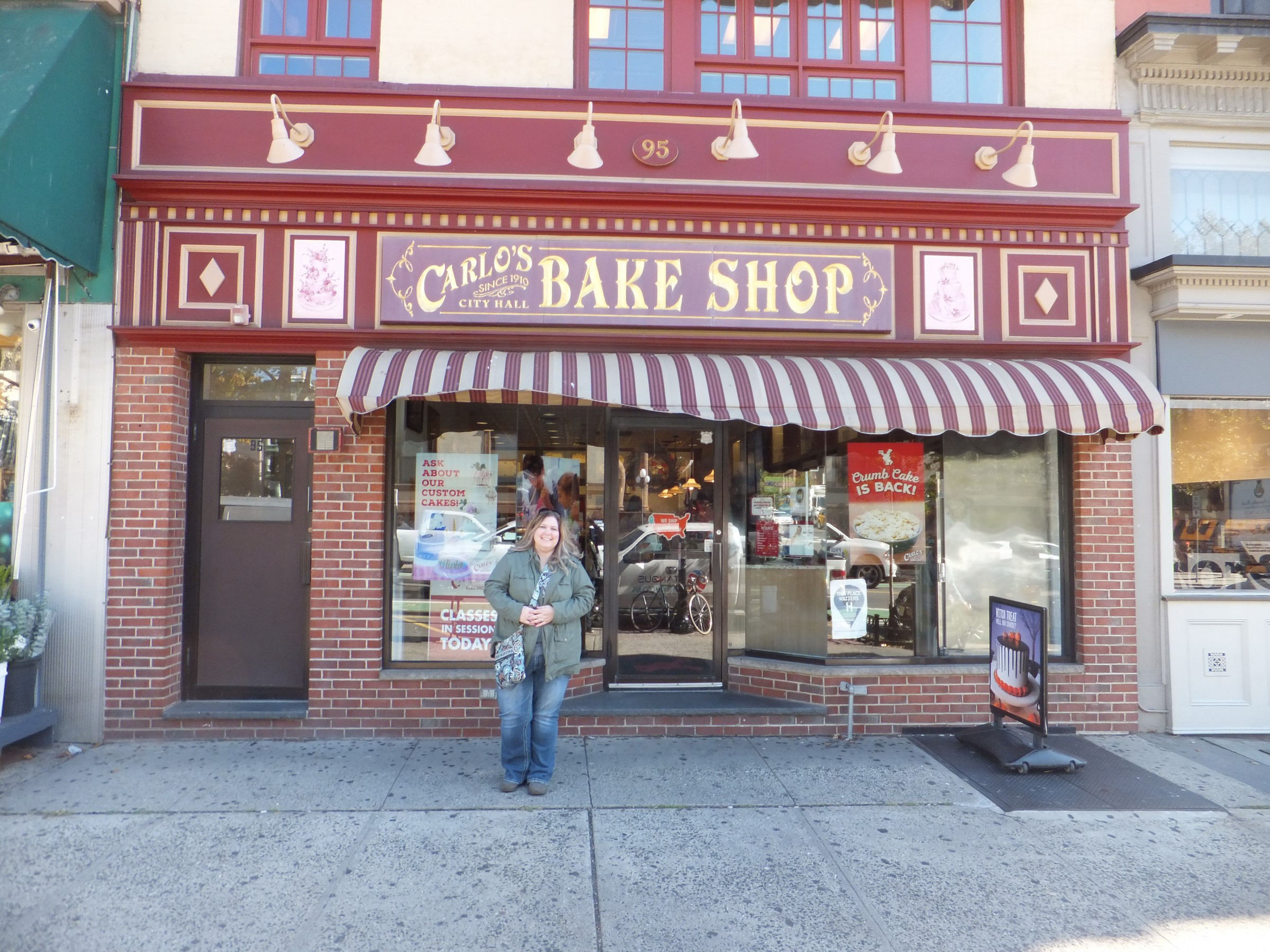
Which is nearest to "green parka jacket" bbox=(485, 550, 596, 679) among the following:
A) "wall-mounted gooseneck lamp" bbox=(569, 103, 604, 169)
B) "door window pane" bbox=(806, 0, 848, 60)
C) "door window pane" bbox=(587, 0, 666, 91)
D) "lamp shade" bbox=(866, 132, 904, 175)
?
"wall-mounted gooseneck lamp" bbox=(569, 103, 604, 169)

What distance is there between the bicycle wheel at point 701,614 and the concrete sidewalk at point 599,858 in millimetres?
1325

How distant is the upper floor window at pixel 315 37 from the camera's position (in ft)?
20.6

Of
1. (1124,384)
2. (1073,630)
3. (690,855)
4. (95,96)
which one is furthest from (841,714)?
(95,96)

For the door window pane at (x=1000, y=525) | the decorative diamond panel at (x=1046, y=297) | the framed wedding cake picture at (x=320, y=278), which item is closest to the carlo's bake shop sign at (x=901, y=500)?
the door window pane at (x=1000, y=525)

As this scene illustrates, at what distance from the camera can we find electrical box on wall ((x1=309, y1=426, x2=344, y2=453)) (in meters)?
5.88

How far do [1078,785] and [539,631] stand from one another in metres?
3.72

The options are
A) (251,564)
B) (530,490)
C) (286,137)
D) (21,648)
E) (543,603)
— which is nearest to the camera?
(543,603)

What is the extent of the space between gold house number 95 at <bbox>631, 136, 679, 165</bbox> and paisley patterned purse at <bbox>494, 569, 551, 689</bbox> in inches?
138

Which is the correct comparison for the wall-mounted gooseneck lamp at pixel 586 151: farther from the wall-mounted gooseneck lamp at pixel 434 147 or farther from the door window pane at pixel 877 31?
the door window pane at pixel 877 31

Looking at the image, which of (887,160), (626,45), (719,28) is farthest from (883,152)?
(626,45)

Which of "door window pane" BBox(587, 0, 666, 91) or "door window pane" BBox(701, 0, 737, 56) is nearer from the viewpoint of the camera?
"door window pane" BBox(587, 0, 666, 91)

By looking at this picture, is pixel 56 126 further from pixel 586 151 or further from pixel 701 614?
pixel 701 614

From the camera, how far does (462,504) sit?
6.36 meters

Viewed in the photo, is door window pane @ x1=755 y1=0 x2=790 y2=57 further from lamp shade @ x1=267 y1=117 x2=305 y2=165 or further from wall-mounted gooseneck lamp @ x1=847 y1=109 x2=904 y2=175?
lamp shade @ x1=267 y1=117 x2=305 y2=165
